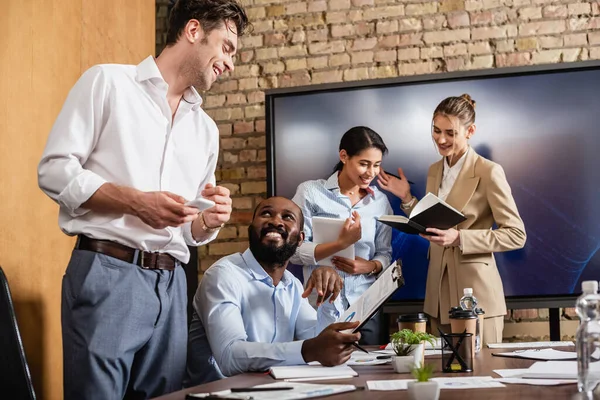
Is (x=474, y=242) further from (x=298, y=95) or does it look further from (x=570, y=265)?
(x=298, y=95)

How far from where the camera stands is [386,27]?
4.25m

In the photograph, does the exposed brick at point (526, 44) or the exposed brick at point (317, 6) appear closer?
the exposed brick at point (526, 44)

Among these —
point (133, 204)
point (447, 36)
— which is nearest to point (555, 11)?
point (447, 36)

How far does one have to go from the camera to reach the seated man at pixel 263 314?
1.73m

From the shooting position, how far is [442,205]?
9.49 feet

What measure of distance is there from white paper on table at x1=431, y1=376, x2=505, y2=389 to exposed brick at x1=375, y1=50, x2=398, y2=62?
2982mm

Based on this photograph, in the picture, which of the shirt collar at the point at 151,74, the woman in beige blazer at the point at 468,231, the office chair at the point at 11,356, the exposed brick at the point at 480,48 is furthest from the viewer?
the exposed brick at the point at 480,48

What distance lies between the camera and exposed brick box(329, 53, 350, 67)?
4293 mm

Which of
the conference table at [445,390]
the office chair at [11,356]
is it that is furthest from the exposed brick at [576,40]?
the office chair at [11,356]

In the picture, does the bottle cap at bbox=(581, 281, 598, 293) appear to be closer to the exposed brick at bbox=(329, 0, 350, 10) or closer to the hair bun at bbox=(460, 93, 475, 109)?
the hair bun at bbox=(460, 93, 475, 109)

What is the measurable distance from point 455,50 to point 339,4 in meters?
0.74

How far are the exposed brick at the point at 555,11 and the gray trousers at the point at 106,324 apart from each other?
3.12m

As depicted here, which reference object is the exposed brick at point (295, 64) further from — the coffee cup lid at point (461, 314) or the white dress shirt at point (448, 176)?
the coffee cup lid at point (461, 314)

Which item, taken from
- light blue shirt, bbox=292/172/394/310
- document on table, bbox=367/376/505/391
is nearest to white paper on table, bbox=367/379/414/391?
document on table, bbox=367/376/505/391
